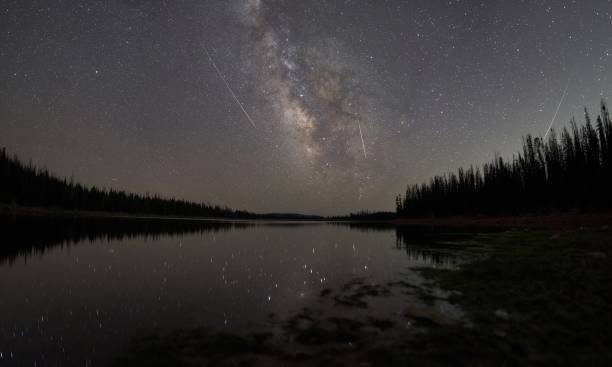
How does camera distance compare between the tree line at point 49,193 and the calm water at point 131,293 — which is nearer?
the calm water at point 131,293

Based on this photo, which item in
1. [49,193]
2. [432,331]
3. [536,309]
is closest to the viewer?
[432,331]

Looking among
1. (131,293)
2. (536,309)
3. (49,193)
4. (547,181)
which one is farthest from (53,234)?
(49,193)

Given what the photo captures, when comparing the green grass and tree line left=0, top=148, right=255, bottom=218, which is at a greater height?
tree line left=0, top=148, right=255, bottom=218

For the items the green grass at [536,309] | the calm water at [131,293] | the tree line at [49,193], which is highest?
the tree line at [49,193]

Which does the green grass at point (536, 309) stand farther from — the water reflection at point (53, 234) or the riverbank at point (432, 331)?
the water reflection at point (53, 234)

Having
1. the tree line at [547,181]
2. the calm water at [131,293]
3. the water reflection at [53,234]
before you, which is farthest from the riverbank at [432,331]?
the tree line at [547,181]

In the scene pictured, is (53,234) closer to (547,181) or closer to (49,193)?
(547,181)

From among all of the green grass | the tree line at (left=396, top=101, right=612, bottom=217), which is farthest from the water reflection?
the tree line at (left=396, top=101, right=612, bottom=217)

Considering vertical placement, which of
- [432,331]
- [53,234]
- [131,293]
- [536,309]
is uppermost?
[53,234]

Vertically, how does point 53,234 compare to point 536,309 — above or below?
above

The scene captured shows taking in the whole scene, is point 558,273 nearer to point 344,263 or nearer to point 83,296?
point 344,263

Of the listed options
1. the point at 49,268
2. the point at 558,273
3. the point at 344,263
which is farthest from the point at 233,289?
the point at 558,273

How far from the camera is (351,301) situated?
11.3m

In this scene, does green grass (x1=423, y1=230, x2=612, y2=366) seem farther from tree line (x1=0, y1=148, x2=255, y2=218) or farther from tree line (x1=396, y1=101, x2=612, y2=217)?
tree line (x1=0, y1=148, x2=255, y2=218)
